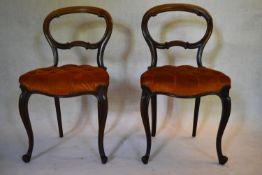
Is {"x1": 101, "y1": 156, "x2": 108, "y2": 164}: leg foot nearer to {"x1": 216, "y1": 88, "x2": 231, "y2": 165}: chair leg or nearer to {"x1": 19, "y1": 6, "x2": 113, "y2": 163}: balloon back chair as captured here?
{"x1": 19, "y1": 6, "x2": 113, "y2": 163}: balloon back chair

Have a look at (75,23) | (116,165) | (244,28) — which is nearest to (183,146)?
(116,165)

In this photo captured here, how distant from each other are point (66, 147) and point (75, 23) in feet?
2.83

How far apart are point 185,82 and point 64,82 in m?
0.63

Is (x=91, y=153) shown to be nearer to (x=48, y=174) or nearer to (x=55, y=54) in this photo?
(x=48, y=174)

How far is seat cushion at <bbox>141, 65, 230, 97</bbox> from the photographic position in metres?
1.51

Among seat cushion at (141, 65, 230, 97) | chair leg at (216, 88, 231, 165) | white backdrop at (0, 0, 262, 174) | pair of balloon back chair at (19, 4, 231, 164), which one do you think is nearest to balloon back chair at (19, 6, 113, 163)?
pair of balloon back chair at (19, 4, 231, 164)

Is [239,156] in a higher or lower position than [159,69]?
lower

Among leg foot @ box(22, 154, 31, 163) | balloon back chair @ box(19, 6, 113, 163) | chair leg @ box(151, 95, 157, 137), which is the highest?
balloon back chair @ box(19, 6, 113, 163)

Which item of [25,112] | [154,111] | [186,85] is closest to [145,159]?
[154,111]

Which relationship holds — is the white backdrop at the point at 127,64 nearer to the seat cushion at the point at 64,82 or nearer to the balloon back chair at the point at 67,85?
the balloon back chair at the point at 67,85

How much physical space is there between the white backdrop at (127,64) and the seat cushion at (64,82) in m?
0.51

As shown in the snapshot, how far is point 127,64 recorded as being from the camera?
217 centimetres

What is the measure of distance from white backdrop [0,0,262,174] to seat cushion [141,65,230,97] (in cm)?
53

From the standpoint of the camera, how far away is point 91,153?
72.1 inches
